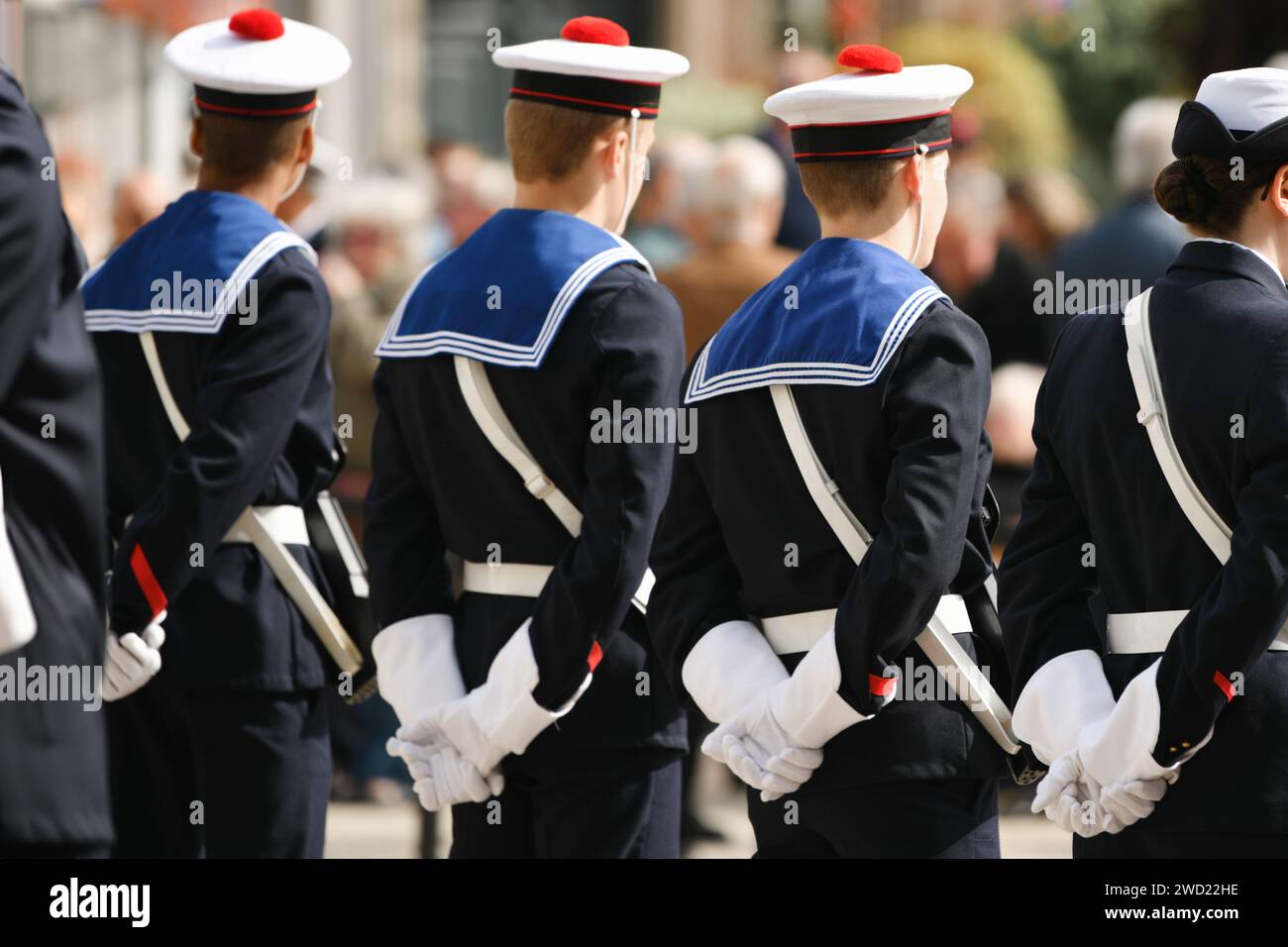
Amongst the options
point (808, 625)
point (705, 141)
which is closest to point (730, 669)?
point (808, 625)

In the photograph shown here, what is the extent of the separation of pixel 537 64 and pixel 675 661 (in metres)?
1.11

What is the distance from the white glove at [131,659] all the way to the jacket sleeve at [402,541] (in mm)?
431

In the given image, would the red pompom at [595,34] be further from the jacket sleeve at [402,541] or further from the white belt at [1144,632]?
the white belt at [1144,632]

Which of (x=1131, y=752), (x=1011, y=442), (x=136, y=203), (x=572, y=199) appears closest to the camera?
(x=1131, y=752)

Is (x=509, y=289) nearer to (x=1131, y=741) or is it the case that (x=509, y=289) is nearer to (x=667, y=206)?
(x=1131, y=741)

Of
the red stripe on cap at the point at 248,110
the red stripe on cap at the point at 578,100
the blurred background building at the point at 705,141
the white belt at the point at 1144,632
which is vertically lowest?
the blurred background building at the point at 705,141

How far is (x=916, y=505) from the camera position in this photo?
384 centimetres

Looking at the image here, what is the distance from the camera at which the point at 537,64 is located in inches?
175

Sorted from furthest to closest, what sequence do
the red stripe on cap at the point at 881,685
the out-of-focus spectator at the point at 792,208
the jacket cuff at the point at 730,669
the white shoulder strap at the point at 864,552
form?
the out-of-focus spectator at the point at 792,208, the jacket cuff at the point at 730,669, the white shoulder strap at the point at 864,552, the red stripe on cap at the point at 881,685

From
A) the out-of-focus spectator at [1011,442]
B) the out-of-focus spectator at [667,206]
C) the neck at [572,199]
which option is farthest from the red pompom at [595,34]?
the out-of-focus spectator at [667,206]

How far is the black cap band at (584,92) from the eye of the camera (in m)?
4.47

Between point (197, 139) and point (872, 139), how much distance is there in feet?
5.07

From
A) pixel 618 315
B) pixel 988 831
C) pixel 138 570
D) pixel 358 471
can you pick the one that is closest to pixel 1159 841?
pixel 988 831

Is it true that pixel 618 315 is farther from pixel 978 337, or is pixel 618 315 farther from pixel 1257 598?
pixel 1257 598
